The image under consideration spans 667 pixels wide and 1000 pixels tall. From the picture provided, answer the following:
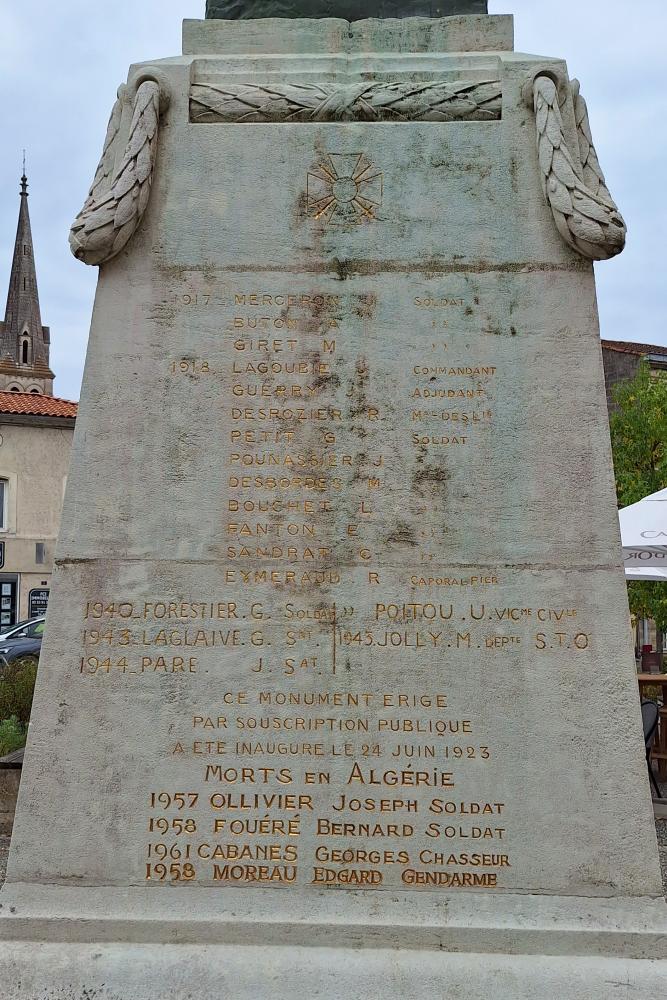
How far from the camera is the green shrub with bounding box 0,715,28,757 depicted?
935 cm

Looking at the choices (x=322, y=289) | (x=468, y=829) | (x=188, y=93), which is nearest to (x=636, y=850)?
(x=468, y=829)

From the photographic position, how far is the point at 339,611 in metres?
4.31

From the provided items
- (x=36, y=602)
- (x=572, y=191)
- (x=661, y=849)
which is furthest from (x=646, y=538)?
(x=36, y=602)

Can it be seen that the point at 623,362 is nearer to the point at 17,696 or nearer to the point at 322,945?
the point at 17,696

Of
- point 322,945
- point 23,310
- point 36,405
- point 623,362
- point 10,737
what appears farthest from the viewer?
point 23,310

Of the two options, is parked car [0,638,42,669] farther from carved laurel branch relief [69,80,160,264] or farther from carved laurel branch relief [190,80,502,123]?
carved laurel branch relief [190,80,502,123]

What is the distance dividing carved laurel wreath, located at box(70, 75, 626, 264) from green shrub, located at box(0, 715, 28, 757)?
6.03 meters

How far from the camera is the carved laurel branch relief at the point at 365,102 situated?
4.74 m

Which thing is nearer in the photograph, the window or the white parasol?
the white parasol

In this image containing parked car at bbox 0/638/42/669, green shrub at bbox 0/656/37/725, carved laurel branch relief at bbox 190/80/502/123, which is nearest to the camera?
carved laurel branch relief at bbox 190/80/502/123

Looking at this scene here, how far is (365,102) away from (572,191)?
41.1 inches

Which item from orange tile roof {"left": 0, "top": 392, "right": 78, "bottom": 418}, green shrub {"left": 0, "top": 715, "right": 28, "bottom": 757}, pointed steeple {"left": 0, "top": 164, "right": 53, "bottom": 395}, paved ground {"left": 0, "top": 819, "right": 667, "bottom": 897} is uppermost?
pointed steeple {"left": 0, "top": 164, "right": 53, "bottom": 395}

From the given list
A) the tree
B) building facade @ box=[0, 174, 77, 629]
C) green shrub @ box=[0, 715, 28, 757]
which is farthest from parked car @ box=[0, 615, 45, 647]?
the tree

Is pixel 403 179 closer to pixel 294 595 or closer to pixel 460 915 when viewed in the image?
pixel 294 595
